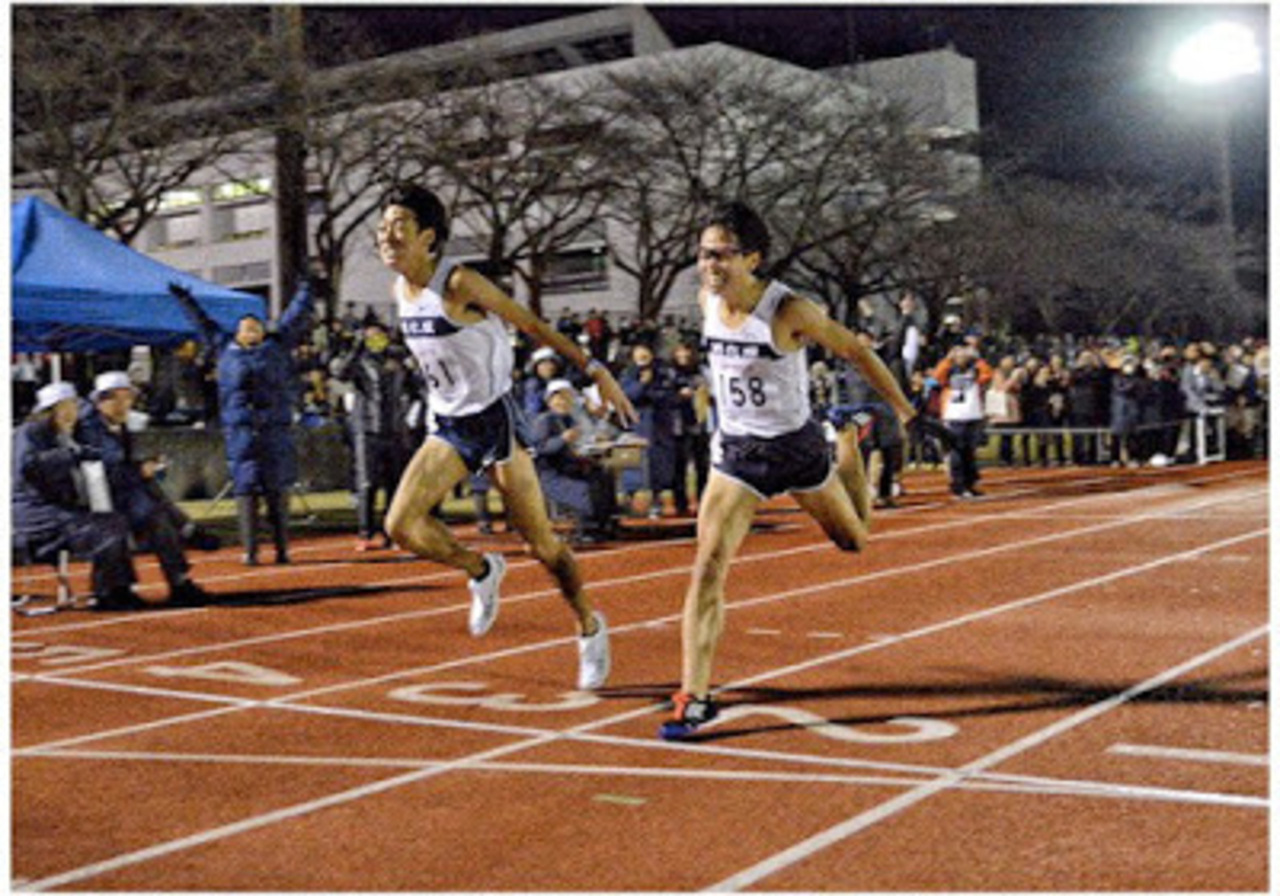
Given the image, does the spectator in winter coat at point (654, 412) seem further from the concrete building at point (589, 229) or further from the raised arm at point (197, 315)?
the concrete building at point (589, 229)

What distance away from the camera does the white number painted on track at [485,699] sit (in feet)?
22.5

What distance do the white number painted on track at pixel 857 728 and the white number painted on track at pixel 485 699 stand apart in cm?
69

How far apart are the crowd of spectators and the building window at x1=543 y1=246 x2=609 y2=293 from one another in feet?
82.2

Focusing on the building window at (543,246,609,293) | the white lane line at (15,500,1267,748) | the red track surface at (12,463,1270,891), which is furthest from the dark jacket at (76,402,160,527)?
Answer: the building window at (543,246,609,293)

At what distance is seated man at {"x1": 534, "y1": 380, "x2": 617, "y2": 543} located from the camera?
1423 centimetres

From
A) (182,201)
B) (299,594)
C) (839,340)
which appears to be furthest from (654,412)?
(182,201)

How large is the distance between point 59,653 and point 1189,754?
19.6 feet

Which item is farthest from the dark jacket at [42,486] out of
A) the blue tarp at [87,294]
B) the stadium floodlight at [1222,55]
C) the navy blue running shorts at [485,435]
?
the stadium floodlight at [1222,55]

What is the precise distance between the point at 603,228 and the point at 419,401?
3043 cm

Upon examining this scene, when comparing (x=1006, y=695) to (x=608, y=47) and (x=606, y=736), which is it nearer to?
(x=606, y=736)

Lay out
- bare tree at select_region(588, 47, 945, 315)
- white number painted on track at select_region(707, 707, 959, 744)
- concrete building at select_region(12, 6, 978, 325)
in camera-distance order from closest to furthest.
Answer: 1. white number painted on track at select_region(707, 707, 959, 744)
2. bare tree at select_region(588, 47, 945, 315)
3. concrete building at select_region(12, 6, 978, 325)

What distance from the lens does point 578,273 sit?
5891 centimetres

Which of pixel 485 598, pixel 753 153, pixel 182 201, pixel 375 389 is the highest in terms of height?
pixel 182 201

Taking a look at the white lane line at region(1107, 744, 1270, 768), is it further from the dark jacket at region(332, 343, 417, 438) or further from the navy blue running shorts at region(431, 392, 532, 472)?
the dark jacket at region(332, 343, 417, 438)
